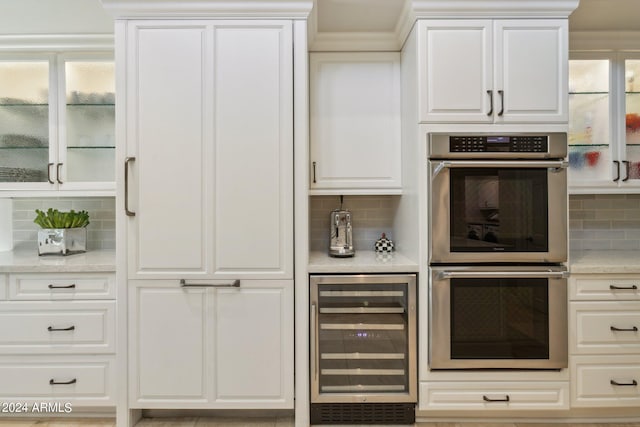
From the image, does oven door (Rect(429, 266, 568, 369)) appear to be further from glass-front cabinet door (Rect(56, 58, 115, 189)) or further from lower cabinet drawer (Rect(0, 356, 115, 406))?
glass-front cabinet door (Rect(56, 58, 115, 189))

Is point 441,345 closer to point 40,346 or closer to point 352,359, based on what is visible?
point 352,359

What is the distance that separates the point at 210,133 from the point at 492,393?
2.01 metres

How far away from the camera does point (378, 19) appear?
2.35m

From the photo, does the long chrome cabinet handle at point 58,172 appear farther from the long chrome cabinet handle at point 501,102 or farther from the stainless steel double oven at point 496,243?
the long chrome cabinet handle at point 501,102

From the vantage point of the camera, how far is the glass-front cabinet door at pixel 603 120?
253 cm

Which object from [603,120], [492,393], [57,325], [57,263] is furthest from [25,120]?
[603,120]

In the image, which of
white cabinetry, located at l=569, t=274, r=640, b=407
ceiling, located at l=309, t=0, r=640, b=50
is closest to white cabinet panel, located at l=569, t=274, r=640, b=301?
white cabinetry, located at l=569, t=274, r=640, b=407

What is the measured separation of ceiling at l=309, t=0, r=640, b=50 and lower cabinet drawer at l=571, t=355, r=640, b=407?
1.92 m

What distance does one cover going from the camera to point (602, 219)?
2797mm

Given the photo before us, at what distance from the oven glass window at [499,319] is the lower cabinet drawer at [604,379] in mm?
236

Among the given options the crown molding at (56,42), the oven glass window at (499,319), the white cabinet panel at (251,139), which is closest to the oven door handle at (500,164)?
the oven glass window at (499,319)

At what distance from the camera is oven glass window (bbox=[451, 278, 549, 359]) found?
2.10m

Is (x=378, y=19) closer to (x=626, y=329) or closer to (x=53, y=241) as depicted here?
(x=626, y=329)

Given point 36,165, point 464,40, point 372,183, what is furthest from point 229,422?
point 464,40
